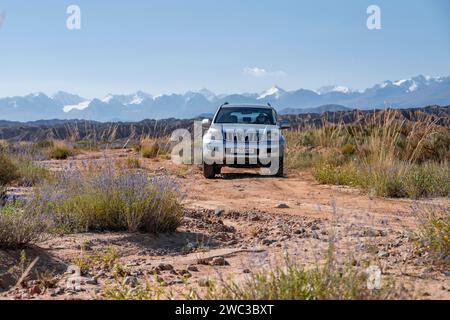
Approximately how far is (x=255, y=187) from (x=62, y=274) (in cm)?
704

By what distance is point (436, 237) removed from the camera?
4801mm

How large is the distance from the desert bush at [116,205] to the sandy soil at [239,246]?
0.66ft

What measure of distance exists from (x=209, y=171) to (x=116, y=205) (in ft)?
22.4

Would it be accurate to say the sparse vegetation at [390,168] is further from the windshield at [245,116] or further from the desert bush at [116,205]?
the desert bush at [116,205]

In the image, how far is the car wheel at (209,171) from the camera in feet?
43.3

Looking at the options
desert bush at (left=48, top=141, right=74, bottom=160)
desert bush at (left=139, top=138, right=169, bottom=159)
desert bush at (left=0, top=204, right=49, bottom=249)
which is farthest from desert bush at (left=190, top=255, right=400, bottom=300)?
desert bush at (left=48, top=141, right=74, bottom=160)

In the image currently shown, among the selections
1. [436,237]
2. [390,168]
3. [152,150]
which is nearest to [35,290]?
[436,237]

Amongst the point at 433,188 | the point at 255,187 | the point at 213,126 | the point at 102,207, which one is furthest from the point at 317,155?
the point at 102,207

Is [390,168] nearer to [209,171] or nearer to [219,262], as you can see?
[209,171]

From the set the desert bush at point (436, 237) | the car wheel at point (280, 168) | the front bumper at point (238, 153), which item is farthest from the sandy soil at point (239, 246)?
the car wheel at point (280, 168)

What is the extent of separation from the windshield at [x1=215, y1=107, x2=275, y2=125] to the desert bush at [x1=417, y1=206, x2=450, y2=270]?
858cm

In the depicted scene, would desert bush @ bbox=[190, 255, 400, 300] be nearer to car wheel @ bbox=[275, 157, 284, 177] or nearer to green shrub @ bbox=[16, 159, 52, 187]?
green shrub @ bbox=[16, 159, 52, 187]

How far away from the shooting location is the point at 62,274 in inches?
191
